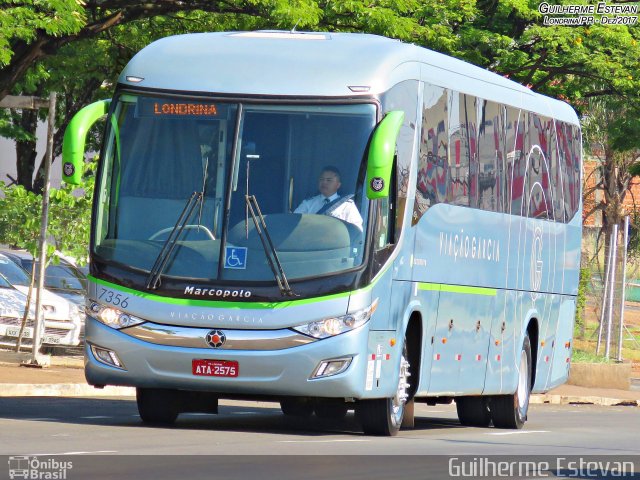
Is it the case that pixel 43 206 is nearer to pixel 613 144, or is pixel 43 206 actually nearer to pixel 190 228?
pixel 190 228

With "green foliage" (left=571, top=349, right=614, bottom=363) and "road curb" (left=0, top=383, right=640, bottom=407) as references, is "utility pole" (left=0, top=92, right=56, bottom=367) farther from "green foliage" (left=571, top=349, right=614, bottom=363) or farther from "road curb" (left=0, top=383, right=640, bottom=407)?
"green foliage" (left=571, top=349, right=614, bottom=363)

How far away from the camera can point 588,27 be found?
1156 inches

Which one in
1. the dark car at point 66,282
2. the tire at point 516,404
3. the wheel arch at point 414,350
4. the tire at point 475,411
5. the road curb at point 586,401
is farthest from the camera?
the road curb at point 586,401

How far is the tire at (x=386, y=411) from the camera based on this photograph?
14484 millimetres

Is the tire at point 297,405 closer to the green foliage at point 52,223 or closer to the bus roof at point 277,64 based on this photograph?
the bus roof at point 277,64

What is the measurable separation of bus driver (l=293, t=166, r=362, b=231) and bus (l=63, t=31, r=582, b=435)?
1 cm

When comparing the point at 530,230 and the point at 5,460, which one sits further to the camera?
the point at 530,230

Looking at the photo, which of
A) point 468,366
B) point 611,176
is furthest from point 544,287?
point 611,176

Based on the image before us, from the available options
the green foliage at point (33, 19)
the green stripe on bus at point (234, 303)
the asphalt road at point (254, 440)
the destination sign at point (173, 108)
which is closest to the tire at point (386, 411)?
the asphalt road at point (254, 440)

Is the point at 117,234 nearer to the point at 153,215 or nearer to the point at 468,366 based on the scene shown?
the point at 153,215

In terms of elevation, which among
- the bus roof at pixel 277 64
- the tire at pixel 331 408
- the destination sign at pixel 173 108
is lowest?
the tire at pixel 331 408

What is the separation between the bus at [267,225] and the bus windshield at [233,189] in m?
0.01

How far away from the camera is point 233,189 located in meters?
13.6

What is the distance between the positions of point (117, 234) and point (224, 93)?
1566 mm
